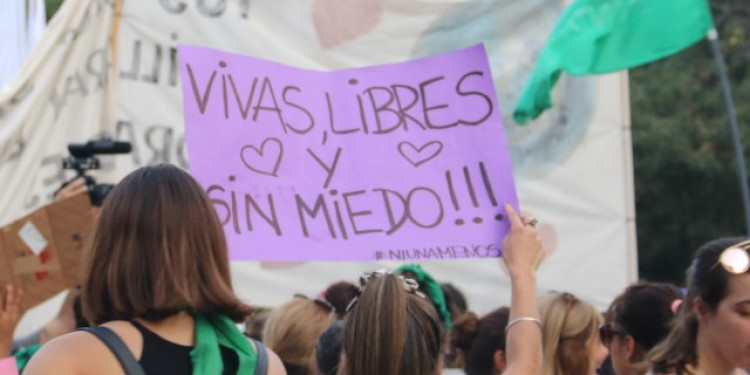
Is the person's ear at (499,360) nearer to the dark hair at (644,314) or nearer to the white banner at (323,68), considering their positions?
the dark hair at (644,314)

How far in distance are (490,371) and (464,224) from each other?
4.32 ft

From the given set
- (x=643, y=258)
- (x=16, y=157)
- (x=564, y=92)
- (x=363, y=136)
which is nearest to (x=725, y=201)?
(x=643, y=258)

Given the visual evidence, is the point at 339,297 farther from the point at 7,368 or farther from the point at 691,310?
the point at 7,368

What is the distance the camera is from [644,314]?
15.7 feet

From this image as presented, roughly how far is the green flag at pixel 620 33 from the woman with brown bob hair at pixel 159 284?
4965mm

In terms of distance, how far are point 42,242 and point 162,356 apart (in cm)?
228

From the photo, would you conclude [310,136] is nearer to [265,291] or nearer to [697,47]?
[265,291]

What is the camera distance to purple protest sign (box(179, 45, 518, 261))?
12.9 ft

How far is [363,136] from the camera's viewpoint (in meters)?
4.15

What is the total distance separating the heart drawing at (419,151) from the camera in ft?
13.1

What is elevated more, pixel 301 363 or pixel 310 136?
pixel 310 136

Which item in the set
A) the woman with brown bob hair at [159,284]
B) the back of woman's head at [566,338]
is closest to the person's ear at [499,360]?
the back of woman's head at [566,338]

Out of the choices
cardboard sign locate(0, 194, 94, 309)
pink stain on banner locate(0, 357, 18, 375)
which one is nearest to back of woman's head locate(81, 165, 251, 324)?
pink stain on banner locate(0, 357, 18, 375)

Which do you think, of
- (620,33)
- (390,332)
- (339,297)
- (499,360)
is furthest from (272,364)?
(620,33)
